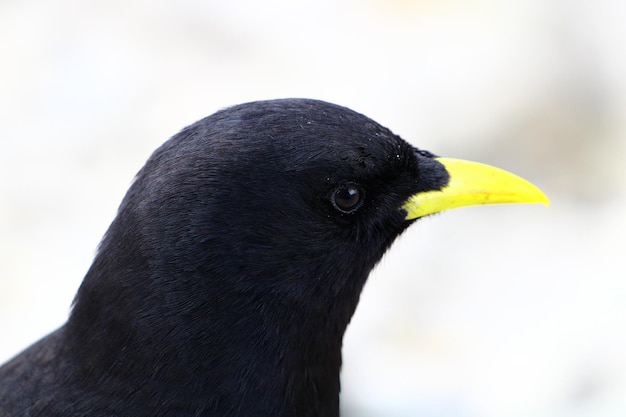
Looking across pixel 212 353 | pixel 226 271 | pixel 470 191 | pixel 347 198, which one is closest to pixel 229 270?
pixel 226 271

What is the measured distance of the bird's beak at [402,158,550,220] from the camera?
4.37 m

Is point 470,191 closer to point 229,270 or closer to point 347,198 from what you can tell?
point 347,198

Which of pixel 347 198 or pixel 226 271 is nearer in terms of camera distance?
pixel 226 271

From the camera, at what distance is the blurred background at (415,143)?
7316mm

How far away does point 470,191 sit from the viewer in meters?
4.38

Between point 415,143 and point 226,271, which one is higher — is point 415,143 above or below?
above

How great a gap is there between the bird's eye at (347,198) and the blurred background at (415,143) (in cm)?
315

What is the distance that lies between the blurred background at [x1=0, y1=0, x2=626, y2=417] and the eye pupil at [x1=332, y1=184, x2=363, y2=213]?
10.4ft

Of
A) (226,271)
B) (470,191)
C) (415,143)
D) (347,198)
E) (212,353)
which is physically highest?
(415,143)

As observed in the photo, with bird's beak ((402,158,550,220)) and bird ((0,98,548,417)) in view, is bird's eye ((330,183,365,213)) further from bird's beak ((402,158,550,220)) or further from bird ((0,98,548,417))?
bird's beak ((402,158,550,220))

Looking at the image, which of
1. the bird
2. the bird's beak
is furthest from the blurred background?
the bird

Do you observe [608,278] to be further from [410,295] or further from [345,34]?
[345,34]

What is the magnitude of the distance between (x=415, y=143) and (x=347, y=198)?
4.18 m

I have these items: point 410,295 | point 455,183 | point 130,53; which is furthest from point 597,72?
point 455,183
